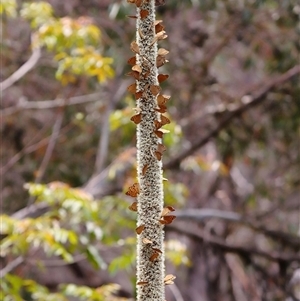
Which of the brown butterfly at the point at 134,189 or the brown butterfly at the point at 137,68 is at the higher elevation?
the brown butterfly at the point at 137,68

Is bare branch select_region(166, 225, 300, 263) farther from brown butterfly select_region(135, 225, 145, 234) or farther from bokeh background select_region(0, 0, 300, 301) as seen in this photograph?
brown butterfly select_region(135, 225, 145, 234)

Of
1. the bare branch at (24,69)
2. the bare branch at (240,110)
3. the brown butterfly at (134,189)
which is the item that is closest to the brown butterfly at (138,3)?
the brown butterfly at (134,189)

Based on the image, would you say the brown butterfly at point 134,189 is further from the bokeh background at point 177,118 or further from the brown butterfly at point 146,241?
the bokeh background at point 177,118

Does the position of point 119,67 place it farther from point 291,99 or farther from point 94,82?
point 291,99

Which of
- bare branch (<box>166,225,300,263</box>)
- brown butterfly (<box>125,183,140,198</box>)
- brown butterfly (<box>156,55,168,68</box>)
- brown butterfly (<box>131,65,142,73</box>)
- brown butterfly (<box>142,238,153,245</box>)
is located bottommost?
brown butterfly (<box>142,238,153,245</box>)

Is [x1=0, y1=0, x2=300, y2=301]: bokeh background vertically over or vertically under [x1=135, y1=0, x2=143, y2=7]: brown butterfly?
over

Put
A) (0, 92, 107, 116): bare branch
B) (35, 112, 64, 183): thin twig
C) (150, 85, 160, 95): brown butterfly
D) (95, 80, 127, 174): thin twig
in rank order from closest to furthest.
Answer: (150, 85, 160, 95): brown butterfly
(35, 112, 64, 183): thin twig
(0, 92, 107, 116): bare branch
(95, 80, 127, 174): thin twig

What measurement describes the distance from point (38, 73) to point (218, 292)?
8.42 feet

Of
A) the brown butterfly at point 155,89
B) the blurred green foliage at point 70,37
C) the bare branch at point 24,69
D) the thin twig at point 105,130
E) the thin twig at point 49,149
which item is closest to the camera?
the brown butterfly at point 155,89

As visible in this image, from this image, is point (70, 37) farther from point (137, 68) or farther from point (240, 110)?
point (137, 68)

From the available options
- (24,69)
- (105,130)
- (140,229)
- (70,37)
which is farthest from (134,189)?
(105,130)

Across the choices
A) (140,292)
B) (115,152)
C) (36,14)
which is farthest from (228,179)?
(140,292)

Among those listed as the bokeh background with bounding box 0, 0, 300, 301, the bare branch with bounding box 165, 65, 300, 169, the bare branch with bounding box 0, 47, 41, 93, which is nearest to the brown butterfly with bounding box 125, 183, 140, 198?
the bokeh background with bounding box 0, 0, 300, 301

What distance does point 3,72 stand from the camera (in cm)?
365
